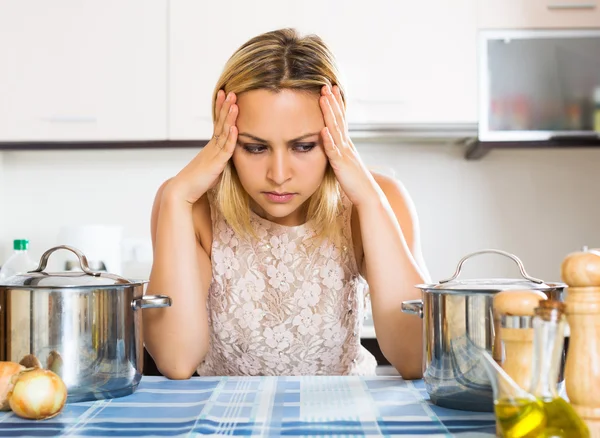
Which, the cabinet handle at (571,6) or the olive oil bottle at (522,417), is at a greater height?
the cabinet handle at (571,6)

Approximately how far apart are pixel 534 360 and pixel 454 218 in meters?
2.12

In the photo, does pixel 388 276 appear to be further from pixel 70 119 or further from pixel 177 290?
pixel 70 119

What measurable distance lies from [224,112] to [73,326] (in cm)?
53

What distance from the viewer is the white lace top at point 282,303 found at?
4.47 feet

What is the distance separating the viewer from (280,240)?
142 centimetres

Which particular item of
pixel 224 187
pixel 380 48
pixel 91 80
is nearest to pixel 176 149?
pixel 91 80

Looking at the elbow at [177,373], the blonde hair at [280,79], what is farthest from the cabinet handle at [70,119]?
the elbow at [177,373]

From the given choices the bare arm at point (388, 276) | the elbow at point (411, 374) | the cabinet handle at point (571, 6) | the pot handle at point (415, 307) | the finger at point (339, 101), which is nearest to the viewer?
the pot handle at point (415, 307)

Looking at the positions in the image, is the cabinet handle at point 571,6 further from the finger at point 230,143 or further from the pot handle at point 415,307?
the pot handle at point 415,307

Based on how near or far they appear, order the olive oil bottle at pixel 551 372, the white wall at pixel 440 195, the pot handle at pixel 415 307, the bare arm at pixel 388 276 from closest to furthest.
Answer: the olive oil bottle at pixel 551 372 < the pot handle at pixel 415 307 < the bare arm at pixel 388 276 < the white wall at pixel 440 195

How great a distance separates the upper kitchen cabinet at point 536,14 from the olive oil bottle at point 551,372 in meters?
2.02

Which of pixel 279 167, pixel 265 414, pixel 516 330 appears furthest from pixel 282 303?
pixel 516 330

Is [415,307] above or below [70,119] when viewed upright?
below

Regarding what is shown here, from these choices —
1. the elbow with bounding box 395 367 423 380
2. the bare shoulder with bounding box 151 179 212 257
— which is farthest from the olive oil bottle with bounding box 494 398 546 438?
the bare shoulder with bounding box 151 179 212 257
